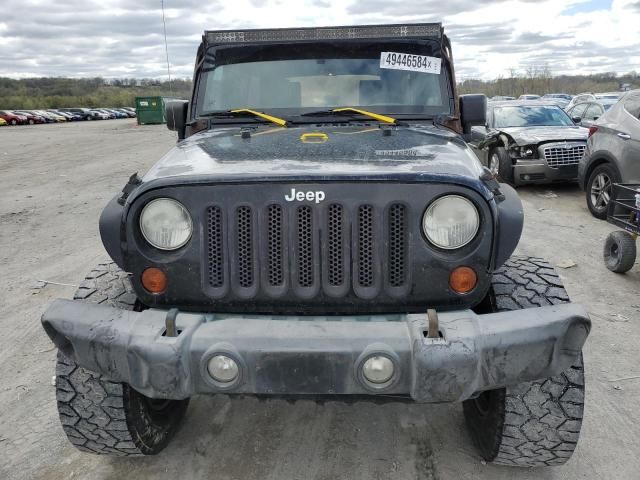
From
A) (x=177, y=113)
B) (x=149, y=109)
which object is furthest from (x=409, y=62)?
(x=149, y=109)

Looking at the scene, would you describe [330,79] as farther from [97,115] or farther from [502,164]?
[97,115]

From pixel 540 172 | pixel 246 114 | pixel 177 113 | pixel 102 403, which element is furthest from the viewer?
pixel 540 172

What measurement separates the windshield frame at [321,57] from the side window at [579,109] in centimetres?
1149

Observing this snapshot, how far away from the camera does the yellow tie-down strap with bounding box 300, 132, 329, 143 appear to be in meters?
2.95

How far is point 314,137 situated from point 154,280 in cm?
116

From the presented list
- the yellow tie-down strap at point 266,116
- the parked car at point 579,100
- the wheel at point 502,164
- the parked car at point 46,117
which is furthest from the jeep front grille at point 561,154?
the parked car at point 46,117

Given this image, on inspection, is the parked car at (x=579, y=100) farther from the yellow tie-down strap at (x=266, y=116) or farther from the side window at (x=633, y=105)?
the yellow tie-down strap at (x=266, y=116)

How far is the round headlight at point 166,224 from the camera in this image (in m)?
2.38

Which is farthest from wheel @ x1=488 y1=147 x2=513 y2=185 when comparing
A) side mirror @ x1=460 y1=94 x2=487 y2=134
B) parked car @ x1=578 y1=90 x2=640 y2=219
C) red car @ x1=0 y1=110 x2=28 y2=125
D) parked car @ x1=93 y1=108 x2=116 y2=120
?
parked car @ x1=93 y1=108 x2=116 y2=120

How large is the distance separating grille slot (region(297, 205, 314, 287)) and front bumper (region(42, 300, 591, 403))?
0.25 meters

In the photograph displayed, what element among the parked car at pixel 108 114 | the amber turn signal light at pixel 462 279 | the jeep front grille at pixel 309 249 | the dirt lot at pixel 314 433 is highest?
the jeep front grille at pixel 309 249

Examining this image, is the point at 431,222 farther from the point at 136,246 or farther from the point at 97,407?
the point at 97,407

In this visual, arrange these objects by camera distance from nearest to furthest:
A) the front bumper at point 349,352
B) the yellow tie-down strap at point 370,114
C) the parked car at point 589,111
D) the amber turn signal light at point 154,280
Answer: the front bumper at point 349,352
the amber turn signal light at point 154,280
the yellow tie-down strap at point 370,114
the parked car at point 589,111

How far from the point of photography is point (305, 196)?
229 centimetres
